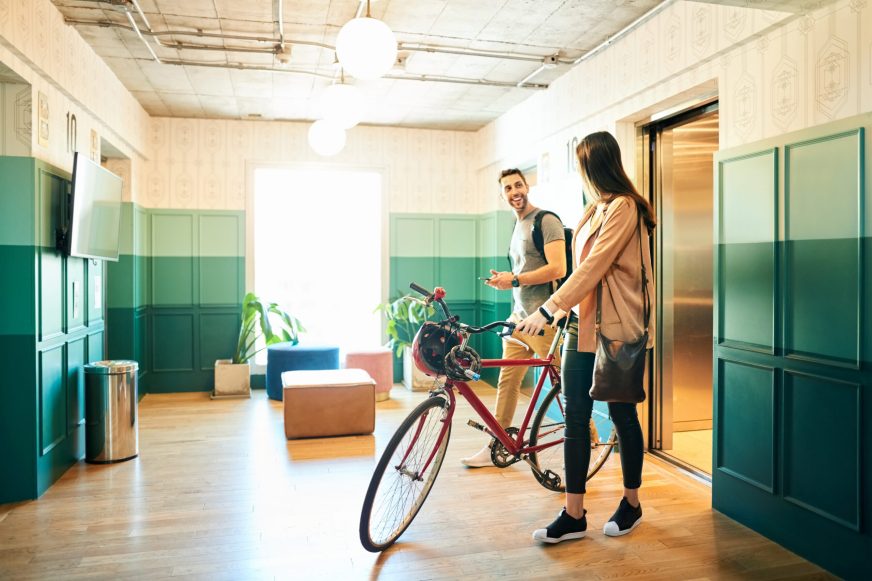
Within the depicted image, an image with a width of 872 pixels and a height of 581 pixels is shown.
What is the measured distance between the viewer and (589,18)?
12.5 feet

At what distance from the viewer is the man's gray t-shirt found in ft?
11.3

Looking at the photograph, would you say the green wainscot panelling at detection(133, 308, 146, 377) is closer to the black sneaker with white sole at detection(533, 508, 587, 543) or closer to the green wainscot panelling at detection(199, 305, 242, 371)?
the green wainscot panelling at detection(199, 305, 242, 371)

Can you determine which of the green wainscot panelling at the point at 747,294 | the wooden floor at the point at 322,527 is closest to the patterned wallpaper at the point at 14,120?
the wooden floor at the point at 322,527

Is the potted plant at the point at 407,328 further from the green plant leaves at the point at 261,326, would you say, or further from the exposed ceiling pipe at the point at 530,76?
the exposed ceiling pipe at the point at 530,76

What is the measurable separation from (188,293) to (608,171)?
16.1 feet

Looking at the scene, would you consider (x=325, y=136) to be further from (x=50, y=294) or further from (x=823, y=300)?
(x=823, y=300)

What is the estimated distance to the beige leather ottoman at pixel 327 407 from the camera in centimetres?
440

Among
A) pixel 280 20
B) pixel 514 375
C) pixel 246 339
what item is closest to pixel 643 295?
pixel 514 375

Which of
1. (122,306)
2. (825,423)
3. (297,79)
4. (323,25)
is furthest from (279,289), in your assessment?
(825,423)

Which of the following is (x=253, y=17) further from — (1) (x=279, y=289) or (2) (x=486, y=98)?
(1) (x=279, y=289)

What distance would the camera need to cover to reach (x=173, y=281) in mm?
6383

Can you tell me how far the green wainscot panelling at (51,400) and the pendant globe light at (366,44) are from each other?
216cm

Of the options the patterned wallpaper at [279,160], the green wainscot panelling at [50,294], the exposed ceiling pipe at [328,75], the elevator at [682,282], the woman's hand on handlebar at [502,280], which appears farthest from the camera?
the patterned wallpaper at [279,160]

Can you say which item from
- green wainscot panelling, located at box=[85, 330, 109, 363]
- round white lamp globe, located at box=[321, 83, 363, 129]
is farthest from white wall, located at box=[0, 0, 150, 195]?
round white lamp globe, located at box=[321, 83, 363, 129]
